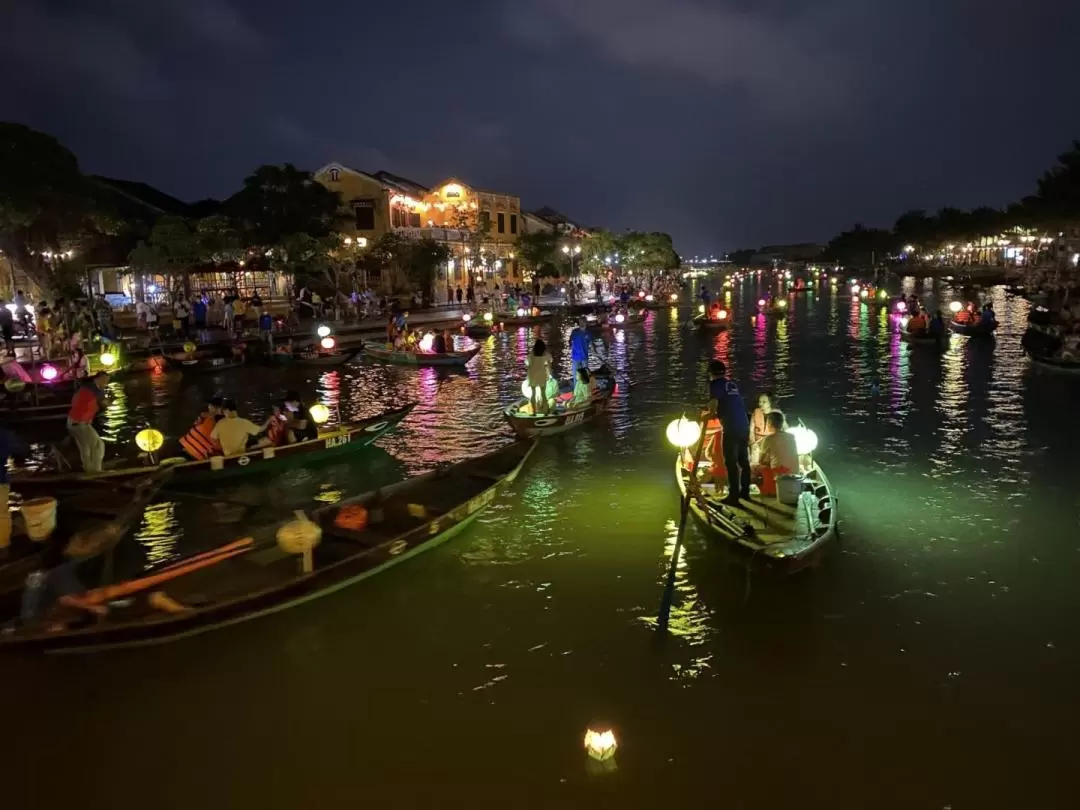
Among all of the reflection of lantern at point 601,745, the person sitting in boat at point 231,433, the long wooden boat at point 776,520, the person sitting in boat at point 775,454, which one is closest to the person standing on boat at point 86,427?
the person sitting in boat at point 231,433

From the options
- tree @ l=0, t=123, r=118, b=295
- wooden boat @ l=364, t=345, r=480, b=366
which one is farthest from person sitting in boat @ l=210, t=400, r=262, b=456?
tree @ l=0, t=123, r=118, b=295

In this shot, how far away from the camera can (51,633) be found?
720 cm

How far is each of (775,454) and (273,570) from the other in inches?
244

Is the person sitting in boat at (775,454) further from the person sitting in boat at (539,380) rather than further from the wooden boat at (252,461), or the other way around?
the wooden boat at (252,461)

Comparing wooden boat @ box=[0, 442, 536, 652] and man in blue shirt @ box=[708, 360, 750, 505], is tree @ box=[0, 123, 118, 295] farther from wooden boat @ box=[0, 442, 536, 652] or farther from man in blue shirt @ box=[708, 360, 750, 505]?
man in blue shirt @ box=[708, 360, 750, 505]

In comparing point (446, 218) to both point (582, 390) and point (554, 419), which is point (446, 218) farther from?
point (554, 419)

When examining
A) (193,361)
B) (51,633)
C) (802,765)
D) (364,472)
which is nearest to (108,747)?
(51,633)

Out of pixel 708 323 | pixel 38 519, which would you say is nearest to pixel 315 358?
pixel 38 519

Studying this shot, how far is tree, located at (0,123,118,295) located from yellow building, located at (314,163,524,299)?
577 inches

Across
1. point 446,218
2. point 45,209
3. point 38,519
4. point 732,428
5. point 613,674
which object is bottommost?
point 613,674

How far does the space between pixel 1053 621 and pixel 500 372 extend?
2009 centimetres

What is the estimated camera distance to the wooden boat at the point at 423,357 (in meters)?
27.1

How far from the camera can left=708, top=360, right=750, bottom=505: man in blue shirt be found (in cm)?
993

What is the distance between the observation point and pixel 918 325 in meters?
32.2
